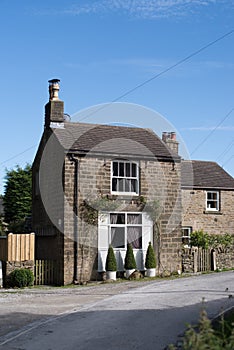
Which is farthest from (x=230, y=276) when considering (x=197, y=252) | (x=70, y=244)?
(x=70, y=244)

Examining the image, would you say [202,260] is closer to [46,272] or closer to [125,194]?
[125,194]

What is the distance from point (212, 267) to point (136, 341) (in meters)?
18.5

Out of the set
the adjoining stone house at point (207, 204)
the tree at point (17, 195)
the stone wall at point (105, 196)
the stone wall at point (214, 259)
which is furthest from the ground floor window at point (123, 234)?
the tree at point (17, 195)

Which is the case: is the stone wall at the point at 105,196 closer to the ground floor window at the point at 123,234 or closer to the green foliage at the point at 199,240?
the ground floor window at the point at 123,234

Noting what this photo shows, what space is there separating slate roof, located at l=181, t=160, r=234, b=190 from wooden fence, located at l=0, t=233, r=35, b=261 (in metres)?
15.9

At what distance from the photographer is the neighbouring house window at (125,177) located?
27.3 meters

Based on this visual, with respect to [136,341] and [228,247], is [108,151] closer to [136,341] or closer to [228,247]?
[228,247]

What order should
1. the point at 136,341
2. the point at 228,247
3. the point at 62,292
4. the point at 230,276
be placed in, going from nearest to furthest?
the point at 136,341 < the point at 62,292 < the point at 230,276 < the point at 228,247

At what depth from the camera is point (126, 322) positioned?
13609 mm

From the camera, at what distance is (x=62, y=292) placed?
2217cm

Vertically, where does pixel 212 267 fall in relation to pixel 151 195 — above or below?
below

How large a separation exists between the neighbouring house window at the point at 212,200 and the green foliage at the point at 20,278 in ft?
57.9

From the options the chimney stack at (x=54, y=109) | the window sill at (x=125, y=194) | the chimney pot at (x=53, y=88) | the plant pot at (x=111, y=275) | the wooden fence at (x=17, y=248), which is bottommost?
the plant pot at (x=111, y=275)

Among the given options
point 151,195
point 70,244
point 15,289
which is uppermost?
point 151,195
